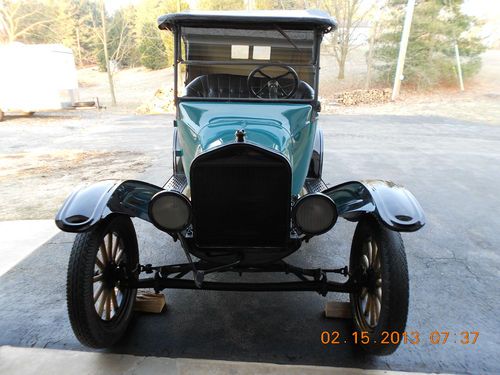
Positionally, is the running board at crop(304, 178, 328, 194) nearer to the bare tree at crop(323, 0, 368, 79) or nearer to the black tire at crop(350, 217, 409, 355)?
A: the black tire at crop(350, 217, 409, 355)

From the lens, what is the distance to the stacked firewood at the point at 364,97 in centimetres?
1644

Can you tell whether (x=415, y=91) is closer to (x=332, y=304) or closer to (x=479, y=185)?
(x=479, y=185)

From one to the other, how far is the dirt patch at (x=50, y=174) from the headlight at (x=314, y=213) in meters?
3.40

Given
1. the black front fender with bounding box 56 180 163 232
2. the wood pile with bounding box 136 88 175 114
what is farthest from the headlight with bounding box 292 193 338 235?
the wood pile with bounding box 136 88 175 114

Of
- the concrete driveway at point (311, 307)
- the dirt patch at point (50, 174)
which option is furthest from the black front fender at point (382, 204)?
the dirt patch at point (50, 174)

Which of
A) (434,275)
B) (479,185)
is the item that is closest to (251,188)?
(434,275)

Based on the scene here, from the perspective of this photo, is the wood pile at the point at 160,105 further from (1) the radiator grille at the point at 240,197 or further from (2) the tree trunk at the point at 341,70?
(1) the radiator grille at the point at 240,197

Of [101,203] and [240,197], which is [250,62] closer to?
[240,197]

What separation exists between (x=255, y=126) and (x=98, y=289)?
1481 millimetres

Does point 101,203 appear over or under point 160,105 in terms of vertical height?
over

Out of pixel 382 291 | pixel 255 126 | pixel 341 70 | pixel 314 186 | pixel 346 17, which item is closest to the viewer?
pixel 382 291

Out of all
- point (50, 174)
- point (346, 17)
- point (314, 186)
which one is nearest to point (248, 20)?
point (314, 186)

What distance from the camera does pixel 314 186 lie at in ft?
11.4

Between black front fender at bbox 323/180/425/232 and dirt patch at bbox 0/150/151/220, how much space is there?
3.53 meters
